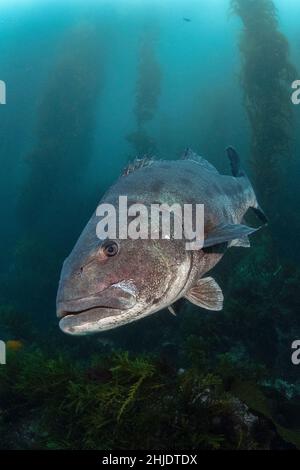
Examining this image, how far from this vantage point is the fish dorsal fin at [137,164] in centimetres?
359

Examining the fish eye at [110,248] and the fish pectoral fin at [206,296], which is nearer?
the fish eye at [110,248]

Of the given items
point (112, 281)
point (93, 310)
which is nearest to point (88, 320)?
point (93, 310)

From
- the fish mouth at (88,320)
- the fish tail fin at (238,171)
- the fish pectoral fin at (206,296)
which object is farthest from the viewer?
the fish tail fin at (238,171)

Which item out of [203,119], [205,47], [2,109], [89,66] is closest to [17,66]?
[2,109]

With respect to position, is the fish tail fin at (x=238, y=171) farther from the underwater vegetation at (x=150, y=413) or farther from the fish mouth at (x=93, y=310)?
the fish mouth at (x=93, y=310)

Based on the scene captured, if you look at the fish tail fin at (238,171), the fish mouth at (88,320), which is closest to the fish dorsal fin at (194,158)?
the fish tail fin at (238,171)

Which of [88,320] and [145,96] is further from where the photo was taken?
[145,96]

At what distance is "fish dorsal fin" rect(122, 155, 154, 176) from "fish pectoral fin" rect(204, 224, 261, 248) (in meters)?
0.97

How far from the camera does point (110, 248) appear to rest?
8.85 feet

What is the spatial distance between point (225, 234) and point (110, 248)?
3.39ft

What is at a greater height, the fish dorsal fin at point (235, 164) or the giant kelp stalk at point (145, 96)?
the giant kelp stalk at point (145, 96)

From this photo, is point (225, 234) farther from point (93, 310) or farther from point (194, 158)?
point (194, 158)

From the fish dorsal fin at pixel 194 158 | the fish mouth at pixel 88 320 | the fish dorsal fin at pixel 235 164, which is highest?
the fish dorsal fin at pixel 235 164

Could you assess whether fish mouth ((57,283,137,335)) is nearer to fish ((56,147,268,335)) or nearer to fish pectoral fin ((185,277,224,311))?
fish ((56,147,268,335))
